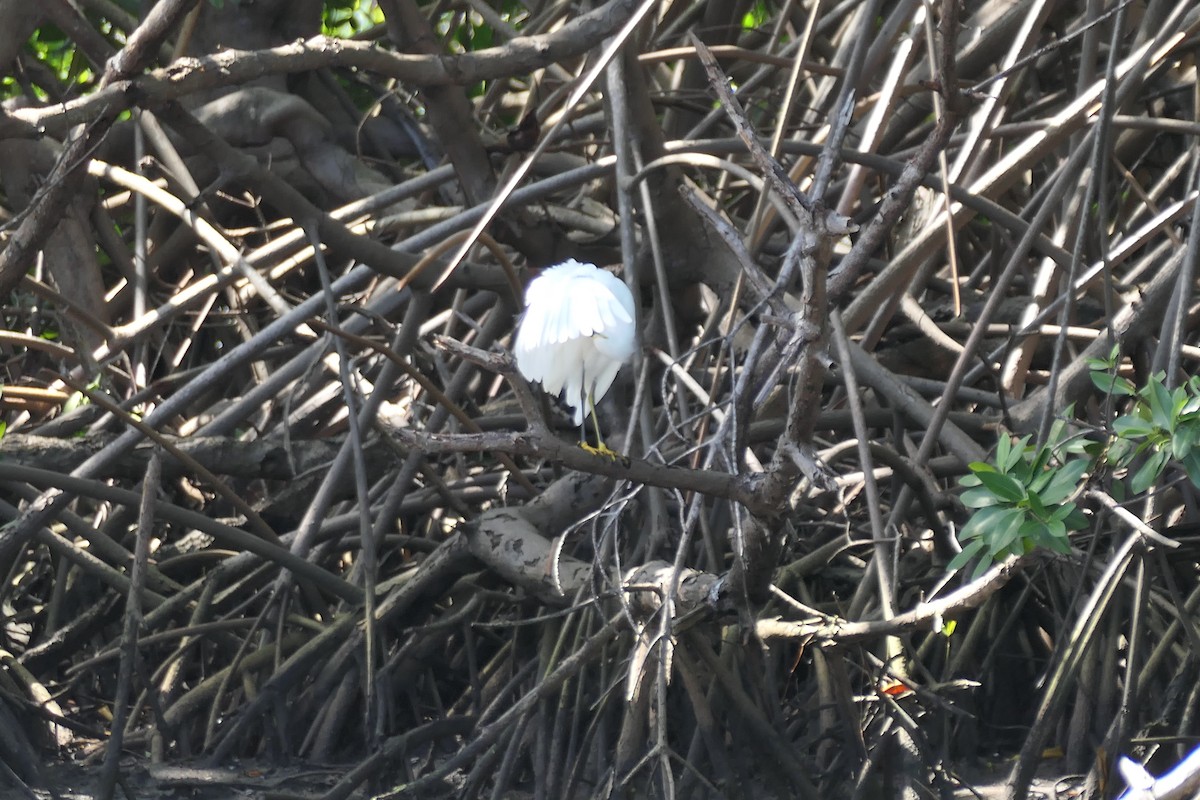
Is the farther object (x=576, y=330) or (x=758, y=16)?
(x=758, y=16)

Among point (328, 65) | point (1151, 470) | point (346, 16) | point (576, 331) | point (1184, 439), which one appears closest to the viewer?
point (1184, 439)

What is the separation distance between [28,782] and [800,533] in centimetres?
156

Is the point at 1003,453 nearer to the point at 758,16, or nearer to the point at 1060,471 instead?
the point at 1060,471

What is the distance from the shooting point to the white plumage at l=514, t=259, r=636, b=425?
6.39 ft

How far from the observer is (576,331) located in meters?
1.92

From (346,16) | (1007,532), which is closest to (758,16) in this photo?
(346,16)

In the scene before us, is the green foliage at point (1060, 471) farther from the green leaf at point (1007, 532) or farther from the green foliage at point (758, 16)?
the green foliage at point (758, 16)

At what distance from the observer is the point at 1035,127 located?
2.64 meters

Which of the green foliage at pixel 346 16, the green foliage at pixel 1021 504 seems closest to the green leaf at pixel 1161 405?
the green foliage at pixel 1021 504

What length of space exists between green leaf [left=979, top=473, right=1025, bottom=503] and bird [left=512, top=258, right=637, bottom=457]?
0.54 meters

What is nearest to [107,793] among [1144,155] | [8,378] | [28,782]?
[28,782]

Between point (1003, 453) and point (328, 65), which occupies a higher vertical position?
point (328, 65)

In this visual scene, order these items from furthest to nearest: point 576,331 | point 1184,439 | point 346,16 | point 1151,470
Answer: point 346,16 → point 576,331 → point 1151,470 → point 1184,439

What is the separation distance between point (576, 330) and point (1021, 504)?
0.67 meters
